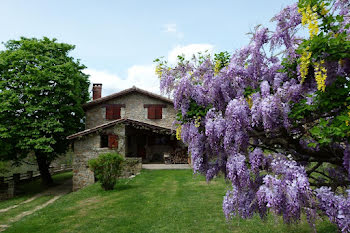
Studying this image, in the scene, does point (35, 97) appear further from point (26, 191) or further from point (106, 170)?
point (106, 170)

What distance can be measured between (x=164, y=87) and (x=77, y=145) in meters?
18.4

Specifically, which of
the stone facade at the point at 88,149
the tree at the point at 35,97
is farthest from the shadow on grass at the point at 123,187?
the tree at the point at 35,97

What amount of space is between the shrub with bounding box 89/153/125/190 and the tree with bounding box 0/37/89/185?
22.8 ft

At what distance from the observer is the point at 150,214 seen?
10.7m

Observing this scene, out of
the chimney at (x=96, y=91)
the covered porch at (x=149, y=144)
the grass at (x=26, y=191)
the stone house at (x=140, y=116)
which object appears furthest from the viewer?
the chimney at (x=96, y=91)

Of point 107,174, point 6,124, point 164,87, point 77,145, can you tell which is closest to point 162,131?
point 77,145

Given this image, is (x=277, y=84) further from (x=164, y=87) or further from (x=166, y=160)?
(x=166, y=160)

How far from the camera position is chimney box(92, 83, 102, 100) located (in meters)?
29.9

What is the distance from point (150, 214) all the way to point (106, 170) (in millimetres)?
6084

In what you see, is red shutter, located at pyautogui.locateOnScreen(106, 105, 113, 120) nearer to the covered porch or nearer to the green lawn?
the covered porch

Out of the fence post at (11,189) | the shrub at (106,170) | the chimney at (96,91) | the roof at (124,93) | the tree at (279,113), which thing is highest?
the chimney at (96,91)

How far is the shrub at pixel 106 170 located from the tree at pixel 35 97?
6.95m

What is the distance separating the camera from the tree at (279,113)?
3.86m

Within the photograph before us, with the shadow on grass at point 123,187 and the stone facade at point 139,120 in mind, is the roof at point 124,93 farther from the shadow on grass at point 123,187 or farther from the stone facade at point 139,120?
the shadow on grass at point 123,187
